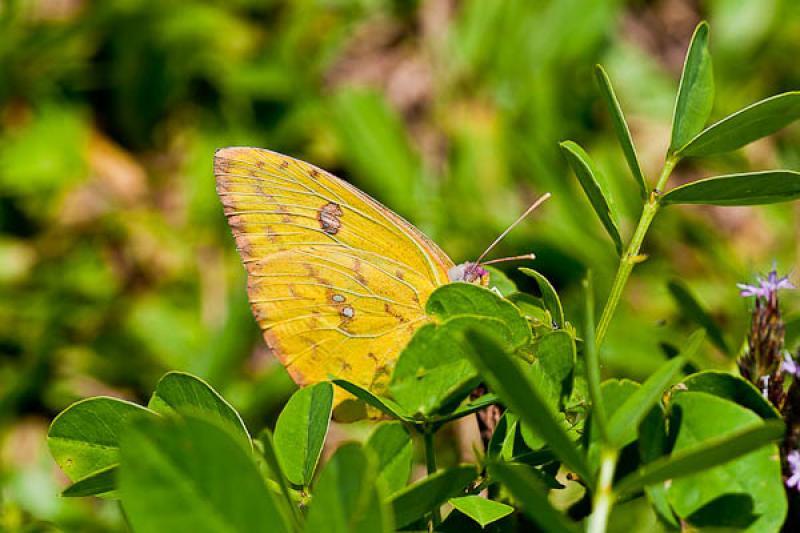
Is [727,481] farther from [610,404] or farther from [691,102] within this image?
[691,102]

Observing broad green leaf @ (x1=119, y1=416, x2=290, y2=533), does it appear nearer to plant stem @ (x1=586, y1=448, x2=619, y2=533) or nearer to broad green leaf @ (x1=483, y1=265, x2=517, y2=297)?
plant stem @ (x1=586, y1=448, x2=619, y2=533)

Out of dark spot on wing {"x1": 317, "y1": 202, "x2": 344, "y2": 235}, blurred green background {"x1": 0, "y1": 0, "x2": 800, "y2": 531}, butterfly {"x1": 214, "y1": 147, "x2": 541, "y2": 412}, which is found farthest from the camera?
blurred green background {"x1": 0, "y1": 0, "x2": 800, "y2": 531}

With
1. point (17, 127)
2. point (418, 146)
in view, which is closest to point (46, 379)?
point (17, 127)

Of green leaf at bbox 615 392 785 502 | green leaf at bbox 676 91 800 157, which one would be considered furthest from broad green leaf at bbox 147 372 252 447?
green leaf at bbox 676 91 800 157

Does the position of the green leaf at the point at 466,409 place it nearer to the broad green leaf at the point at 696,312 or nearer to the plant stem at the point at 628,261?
the plant stem at the point at 628,261

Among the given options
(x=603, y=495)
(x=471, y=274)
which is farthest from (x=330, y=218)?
(x=603, y=495)

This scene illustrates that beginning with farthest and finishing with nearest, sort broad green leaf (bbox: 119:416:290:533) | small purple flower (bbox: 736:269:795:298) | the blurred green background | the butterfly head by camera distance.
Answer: the blurred green background → the butterfly head → small purple flower (bbox: 736:269:795:298) → broad green leaf (bbox: 119:416:290:533)

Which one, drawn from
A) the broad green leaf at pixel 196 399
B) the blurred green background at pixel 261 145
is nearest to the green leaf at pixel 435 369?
the broad green leaf at pixel 196 399
